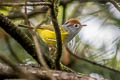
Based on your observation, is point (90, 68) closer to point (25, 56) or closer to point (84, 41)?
point (84, 41)

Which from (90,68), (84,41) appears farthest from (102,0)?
(90,68)

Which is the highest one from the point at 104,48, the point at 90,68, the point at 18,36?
the point at 18,36

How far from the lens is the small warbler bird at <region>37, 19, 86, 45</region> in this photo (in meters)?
2.91

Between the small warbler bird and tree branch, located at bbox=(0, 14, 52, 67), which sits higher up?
tree branch, located at bbox=(0, 14, 52, 67)

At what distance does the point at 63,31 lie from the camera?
10.2 ft

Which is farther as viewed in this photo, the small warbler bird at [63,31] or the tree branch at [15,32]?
the small warbler bird at [63,31]

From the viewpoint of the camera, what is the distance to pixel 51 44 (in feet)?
9.53

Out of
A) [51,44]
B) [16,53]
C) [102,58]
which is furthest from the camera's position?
[16,53]

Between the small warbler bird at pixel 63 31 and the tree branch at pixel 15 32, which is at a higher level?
the tree branch at pixel 15 32

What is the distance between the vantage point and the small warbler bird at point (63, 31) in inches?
115

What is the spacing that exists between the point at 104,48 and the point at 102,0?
1.94 ft

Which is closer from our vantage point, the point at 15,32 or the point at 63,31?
the point at 15,32

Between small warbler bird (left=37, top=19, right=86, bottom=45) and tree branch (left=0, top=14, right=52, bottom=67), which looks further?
small warbler bird (left=37, top=19, right=86, bottom=45)

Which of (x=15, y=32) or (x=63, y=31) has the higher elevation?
(x=15, y=32)
